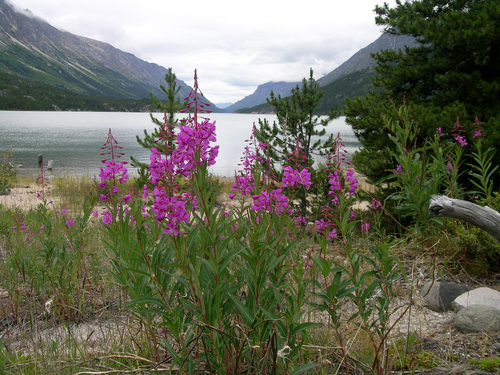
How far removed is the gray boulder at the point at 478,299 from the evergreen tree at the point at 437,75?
3.48 meters

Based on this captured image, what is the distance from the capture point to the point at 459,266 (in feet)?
10.8

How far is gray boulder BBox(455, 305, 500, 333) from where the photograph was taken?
224cm

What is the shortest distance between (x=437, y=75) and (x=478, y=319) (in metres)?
5.64

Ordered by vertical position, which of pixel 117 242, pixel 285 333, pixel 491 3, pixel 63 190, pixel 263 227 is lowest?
pixel 63 190

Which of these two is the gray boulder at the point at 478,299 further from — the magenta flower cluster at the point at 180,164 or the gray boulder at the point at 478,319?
the magenta flower cluster at the point at 180,164

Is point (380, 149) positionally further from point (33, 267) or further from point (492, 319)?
point (33, 267)

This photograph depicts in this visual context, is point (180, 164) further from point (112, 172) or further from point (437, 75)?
point (437, 75)

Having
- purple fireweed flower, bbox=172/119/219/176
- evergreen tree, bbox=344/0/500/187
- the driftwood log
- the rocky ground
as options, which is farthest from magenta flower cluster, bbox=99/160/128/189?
evergreen tree, bbox=344/0/500/187

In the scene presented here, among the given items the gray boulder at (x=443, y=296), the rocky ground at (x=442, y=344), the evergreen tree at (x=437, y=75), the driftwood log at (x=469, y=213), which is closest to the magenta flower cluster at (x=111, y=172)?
the rocky ground at (x=442, y=344)

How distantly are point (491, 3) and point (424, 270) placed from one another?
18.6 feet

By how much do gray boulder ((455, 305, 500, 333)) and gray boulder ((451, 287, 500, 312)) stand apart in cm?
12

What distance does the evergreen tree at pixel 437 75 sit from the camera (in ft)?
19.0

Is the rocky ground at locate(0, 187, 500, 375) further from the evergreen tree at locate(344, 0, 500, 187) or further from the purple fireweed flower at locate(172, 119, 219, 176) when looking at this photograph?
the evergreen tree at locate(344, 0, 500, 187)

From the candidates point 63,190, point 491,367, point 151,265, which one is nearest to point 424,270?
point 491,367
